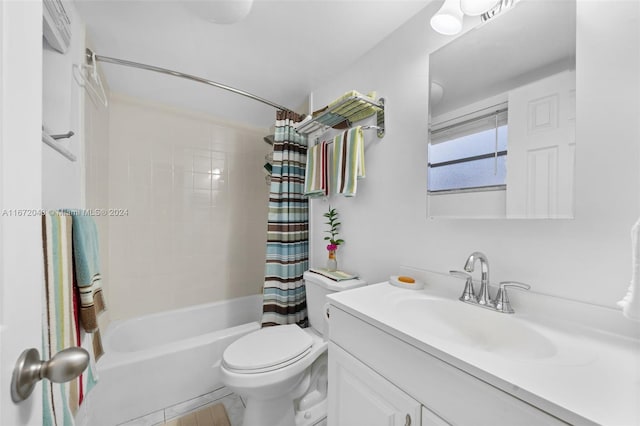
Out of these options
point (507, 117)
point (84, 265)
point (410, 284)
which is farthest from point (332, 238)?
point (84, 265)

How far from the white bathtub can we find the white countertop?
49.6 inches

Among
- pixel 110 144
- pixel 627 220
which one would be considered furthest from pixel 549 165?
pixel 110 144

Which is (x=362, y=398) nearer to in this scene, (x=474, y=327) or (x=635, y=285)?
(x=474, y=327)

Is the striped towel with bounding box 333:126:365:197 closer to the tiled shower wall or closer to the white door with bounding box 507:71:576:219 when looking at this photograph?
the white door with bounding box 507:71:576:219

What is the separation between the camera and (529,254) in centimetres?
87

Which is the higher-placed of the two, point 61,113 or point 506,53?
point 506,53

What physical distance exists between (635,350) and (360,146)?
3.94ft

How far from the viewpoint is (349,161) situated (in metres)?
1.44

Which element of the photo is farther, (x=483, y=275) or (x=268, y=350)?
(x=268, y=350)

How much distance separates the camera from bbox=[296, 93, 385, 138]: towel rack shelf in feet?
4.57

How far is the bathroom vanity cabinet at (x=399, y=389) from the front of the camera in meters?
0.53

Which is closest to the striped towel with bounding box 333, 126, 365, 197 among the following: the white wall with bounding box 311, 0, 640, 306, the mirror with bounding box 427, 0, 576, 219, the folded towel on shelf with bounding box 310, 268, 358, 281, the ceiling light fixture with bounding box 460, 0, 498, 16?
the white wall with bounding box 311, 0, 640, 306

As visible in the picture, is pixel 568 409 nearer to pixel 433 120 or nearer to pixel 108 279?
pixel 433 120

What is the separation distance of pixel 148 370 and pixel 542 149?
2.11m
